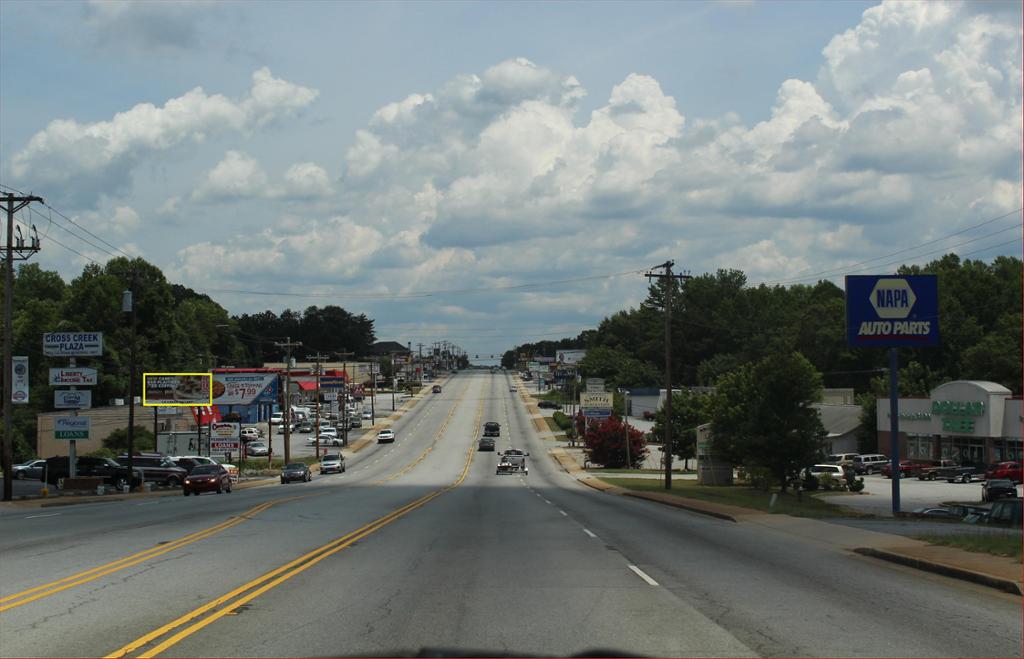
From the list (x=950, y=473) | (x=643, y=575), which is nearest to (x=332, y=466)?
(x=950, y=473)

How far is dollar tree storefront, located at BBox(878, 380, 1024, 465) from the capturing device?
71.3 m

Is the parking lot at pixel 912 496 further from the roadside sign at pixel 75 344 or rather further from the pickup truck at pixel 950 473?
the roadside sign at pixel 75 344

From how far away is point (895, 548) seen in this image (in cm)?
1881

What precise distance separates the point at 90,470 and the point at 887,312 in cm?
4253


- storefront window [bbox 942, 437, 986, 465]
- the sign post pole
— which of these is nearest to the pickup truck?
storefront window [bbox 942, 437, 986, 465]

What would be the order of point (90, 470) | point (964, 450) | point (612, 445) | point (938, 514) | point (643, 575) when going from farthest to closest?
point (612, 445) → point (964, 450) → point (90, 470) → point (938, 514) → point (643, 575)

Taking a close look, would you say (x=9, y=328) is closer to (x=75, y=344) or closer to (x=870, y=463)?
(x=75, y=344)

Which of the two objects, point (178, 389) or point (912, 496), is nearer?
point (912, 496)

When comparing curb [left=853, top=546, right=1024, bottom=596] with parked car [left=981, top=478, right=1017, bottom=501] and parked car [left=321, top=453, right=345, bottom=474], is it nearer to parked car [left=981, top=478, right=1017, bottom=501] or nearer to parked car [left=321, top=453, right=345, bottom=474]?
parked car [left=981, top=478, right=1017, bottom=501]

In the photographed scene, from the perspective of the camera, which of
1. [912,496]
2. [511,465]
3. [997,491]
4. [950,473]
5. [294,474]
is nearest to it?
[997,491]

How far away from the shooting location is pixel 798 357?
5238 cm

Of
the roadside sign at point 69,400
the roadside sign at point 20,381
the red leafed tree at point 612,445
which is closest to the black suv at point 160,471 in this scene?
the roadside sign at point 69,400

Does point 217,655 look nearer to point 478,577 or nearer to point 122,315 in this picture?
point 478,577

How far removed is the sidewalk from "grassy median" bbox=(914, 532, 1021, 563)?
215mm
